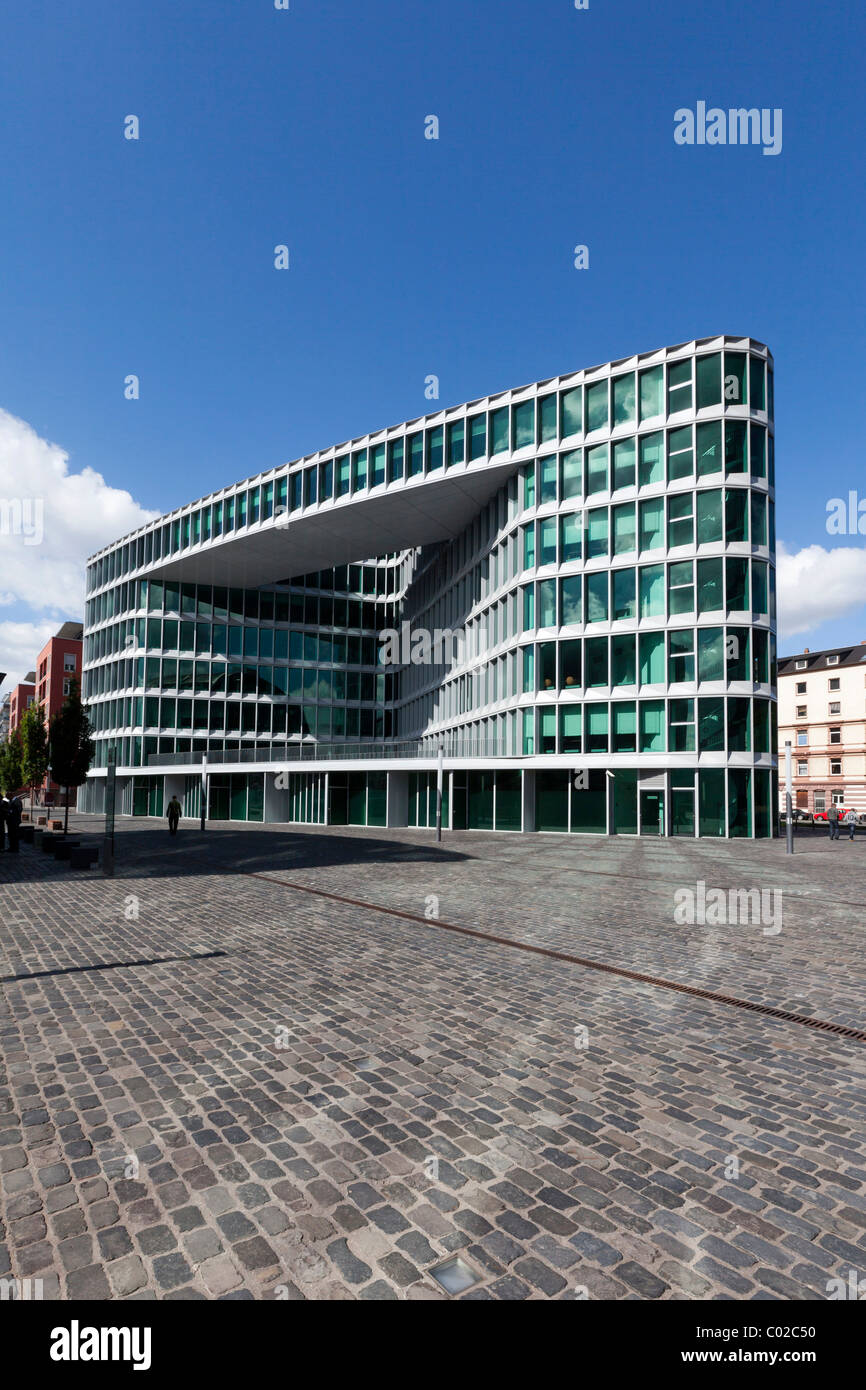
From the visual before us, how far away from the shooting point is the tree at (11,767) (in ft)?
178

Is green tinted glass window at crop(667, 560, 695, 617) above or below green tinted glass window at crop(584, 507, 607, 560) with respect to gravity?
below

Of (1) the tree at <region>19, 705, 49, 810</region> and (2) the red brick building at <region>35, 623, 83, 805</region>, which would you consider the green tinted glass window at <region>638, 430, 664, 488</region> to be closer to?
(1) the tree at <region>19, 705, 49, 810</region>

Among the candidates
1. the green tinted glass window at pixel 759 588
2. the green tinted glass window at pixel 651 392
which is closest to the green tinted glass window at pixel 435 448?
the green tinted glass window at pixel 651 392

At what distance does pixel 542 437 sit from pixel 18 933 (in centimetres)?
3113

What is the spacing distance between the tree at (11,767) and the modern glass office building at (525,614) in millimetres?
7218

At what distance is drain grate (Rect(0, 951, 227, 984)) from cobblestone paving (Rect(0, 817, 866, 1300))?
98mm

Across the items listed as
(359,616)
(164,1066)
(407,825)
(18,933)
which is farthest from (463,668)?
(164,1066)

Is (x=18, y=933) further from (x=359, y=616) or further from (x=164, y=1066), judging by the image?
(x=359, y=616)

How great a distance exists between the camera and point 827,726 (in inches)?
2601

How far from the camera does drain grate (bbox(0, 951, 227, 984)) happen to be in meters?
7.92

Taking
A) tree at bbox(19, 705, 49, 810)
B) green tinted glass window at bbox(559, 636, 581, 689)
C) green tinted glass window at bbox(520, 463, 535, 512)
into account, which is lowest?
tree at bbox(19, 705, 49, 810)

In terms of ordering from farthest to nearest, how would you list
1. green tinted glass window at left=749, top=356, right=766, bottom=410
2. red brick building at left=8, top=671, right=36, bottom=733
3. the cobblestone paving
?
red brick building at left=8, top=671, right=36, bottom=733
green tinted glass window at left=749, top=356, right=766, bottom=410
the cobblestone paving

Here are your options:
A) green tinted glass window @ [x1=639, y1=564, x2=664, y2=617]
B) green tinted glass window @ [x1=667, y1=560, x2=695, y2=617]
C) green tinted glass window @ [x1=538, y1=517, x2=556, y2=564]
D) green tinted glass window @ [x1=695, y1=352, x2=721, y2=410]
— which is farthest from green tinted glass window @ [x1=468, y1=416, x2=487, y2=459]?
green tinted glass window @ [x1=667, y1=560, x2=695, y2=617]

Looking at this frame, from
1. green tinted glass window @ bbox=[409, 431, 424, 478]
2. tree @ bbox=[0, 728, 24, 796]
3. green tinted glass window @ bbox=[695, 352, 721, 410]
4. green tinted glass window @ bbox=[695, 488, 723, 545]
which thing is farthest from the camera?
tree @ bbox=[0, 728, 24, 796]
